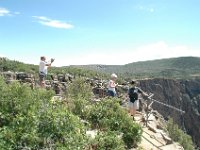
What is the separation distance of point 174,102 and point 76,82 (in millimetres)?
132831

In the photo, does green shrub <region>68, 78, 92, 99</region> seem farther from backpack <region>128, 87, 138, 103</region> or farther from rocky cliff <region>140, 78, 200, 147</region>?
rocky cliff <region>140, 78, 200, 147</region>

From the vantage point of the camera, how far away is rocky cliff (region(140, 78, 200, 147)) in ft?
443

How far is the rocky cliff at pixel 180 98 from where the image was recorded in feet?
443

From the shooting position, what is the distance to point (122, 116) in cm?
1566

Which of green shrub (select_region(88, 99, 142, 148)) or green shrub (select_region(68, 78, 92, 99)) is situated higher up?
green shrub (select_region(68, 78, 92, 99))

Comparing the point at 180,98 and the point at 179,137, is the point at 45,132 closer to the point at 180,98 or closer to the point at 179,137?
the point at 179,137

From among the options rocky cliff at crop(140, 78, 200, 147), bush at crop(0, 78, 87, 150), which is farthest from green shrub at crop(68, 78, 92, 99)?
rocky cliff at crop(140, 78, 200, 147)

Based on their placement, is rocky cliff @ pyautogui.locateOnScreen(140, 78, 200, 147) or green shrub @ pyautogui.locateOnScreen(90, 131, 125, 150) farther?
rocky cliff @ pyautogui.locateOnScreen(140, 78, 200, 147)

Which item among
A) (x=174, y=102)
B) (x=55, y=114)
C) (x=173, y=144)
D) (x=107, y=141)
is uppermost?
(x=55, y=114)

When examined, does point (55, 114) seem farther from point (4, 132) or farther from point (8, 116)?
point (8, 116)

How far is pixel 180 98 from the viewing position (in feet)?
504

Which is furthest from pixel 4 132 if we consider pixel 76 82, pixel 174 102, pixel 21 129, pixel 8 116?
pixel 174 102

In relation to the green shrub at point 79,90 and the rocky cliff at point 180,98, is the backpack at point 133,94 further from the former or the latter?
the rocky cliff at point 180,98

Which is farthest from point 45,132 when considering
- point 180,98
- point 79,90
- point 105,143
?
point 180,98
